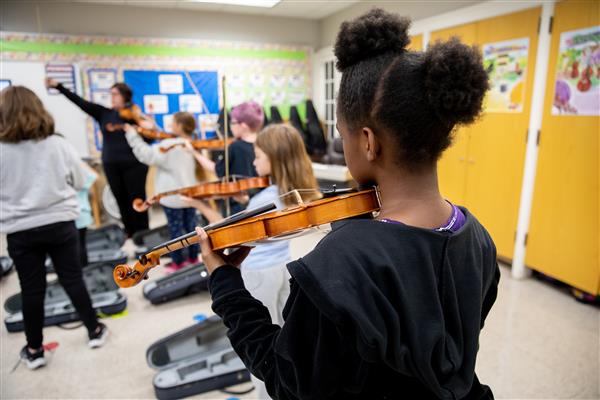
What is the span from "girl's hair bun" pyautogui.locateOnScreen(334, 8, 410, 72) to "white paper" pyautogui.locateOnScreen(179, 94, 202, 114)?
16.5ft

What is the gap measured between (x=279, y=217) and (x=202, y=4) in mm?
4743

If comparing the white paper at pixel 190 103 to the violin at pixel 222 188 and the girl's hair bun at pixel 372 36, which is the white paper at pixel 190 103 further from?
the girl's hair bun at pixel 372 36

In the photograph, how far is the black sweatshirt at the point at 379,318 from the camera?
1.94 ft

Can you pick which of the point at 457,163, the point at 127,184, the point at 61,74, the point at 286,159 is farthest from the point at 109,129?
the point at 457,163

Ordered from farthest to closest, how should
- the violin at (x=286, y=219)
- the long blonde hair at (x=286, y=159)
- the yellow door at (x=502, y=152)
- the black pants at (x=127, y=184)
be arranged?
the black pants at (x=127, y=184)
the yellow door at (x=502, y=152)
the long blonde hair at (x=286, y=159)
the violin at (x=286, y=219)

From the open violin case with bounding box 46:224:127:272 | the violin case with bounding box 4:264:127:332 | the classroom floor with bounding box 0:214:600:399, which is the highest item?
the open violin case with bounding box 46:224:127:272

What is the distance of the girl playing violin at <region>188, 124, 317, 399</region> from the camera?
161 cm

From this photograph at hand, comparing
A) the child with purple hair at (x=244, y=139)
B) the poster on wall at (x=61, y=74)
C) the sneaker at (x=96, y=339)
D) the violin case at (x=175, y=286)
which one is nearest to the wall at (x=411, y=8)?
the child with purple hair at (x=244, y=139)

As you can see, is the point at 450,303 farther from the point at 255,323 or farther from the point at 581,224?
the point at 581,224

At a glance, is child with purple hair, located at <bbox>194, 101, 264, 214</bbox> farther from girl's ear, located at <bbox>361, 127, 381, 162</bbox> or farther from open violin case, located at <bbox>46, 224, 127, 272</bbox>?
girl's ear, located at <bbox>361, 127, 381, 162</bbox>

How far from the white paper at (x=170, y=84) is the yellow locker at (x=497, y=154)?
10.7 ft

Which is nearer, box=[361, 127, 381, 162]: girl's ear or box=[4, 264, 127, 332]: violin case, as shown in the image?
box=[361, 127, 381, 162]: girl's ear

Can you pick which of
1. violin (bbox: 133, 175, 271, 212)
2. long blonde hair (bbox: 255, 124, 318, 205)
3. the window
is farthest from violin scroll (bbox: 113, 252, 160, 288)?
the window

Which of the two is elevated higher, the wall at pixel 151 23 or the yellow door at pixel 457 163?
the wall at pixel 151 23
